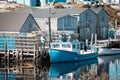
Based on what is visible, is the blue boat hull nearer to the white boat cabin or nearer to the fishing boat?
the fishing boat

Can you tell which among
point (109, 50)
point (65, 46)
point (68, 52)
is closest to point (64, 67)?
point (68, 52)

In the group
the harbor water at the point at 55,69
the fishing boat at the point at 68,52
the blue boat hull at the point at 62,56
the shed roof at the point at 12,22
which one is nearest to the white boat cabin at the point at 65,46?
the fishing boat at the point at 68,52

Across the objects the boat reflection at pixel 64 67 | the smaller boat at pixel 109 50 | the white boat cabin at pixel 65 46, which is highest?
the white boat cabin at pixel 65 46

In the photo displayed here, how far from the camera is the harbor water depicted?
1305 inches

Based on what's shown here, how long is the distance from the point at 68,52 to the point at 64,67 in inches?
87.0

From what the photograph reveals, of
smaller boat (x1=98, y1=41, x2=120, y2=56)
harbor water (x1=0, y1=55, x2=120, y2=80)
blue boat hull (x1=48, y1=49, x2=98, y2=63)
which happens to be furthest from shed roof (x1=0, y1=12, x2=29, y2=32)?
smaller boat (x1=98, y1=41, x2=120, y2=56)

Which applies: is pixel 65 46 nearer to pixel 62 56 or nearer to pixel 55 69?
pixel 62 56

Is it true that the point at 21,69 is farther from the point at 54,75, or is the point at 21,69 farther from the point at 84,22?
the point at 84,22

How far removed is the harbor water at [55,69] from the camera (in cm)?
3316

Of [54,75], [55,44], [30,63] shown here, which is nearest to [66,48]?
[55,44]

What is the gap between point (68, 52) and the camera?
4084cm

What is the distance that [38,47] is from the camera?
4084cm

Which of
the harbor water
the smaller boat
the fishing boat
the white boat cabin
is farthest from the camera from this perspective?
the smaller boat

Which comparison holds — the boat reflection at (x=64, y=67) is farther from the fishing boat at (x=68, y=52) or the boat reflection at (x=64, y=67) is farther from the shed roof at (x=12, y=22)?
the shed roof at (x=12, y=22)
